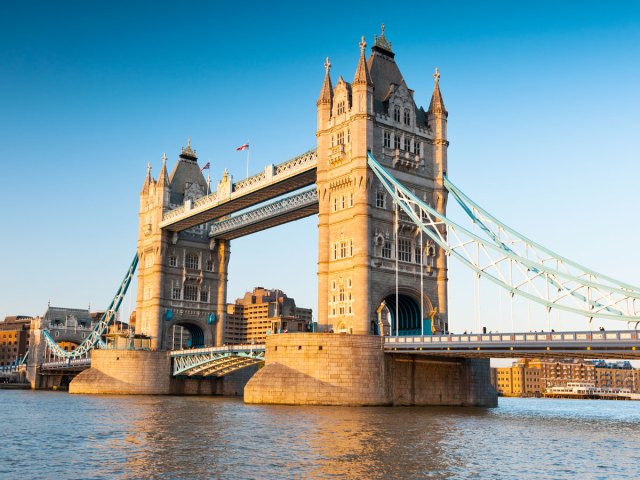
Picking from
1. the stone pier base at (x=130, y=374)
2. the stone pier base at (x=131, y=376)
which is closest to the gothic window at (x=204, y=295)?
the stone pier base at (x=130, y=374)

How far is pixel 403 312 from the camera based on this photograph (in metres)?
73.1

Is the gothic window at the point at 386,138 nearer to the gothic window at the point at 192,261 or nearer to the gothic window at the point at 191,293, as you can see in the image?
the gothic window at the point at 192,261

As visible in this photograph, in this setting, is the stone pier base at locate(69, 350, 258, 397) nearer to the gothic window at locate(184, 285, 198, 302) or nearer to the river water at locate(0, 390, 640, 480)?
the gothic window at locate(184, 285, 198, 302)

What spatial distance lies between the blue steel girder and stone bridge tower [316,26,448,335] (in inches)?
579

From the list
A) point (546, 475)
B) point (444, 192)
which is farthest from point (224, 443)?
point (444, 192)

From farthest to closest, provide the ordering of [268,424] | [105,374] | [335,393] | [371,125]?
1. [105,374]
2. [371,125]
3. [335,393]
4. [268,424]

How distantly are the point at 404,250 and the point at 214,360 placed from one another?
27.5m

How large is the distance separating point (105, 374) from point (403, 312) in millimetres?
40969

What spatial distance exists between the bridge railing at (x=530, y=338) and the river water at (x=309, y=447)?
5.48m

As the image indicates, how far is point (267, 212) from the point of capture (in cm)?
8938

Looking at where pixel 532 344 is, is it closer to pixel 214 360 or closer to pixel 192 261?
pixel 214 360

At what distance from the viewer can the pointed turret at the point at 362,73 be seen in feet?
226

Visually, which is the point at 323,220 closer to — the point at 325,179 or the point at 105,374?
the point at 325,179

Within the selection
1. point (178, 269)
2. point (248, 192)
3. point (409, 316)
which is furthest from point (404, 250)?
point (178, 269)
